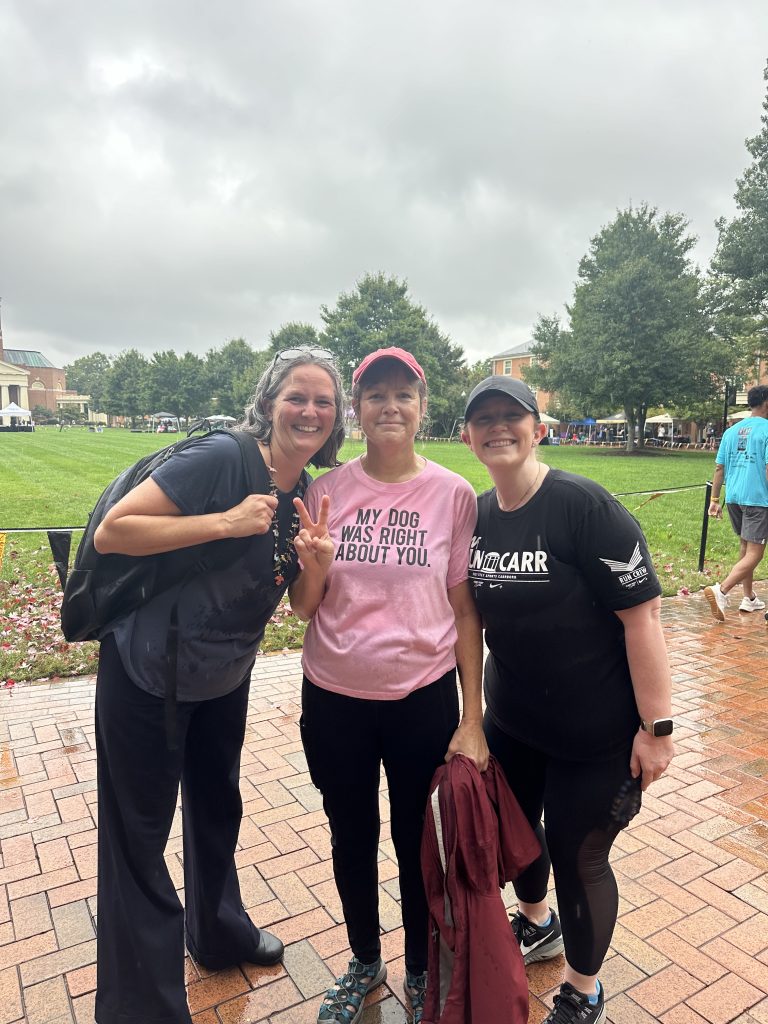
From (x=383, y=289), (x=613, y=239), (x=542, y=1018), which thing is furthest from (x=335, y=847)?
(x=383, y=289)

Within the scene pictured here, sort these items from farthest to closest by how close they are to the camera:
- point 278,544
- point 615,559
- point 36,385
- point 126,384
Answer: point 36,385
point 126,384
point 278,544
point 615,559

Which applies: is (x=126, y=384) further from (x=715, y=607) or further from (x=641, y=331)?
(x=715, y=607)

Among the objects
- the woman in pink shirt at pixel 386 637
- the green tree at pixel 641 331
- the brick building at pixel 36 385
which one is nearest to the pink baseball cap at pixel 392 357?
the woman in pink shirt at pixel 386 637

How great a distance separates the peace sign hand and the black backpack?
0.70 feet

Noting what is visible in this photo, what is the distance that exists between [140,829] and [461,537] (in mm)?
1282

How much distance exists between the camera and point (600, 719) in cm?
184

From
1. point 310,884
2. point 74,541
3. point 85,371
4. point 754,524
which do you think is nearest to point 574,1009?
point 310,884

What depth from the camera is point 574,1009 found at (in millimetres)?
2021

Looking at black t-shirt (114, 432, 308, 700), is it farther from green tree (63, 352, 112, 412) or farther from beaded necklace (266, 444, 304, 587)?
green tree (63, 352, 112, 412)

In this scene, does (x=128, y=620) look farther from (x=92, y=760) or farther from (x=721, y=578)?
(x=721, y=578)

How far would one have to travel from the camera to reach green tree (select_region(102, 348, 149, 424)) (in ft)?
259

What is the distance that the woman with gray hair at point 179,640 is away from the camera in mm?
1774

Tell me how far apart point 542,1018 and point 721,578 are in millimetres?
7442

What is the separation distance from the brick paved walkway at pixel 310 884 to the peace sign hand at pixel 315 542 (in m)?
1.54
